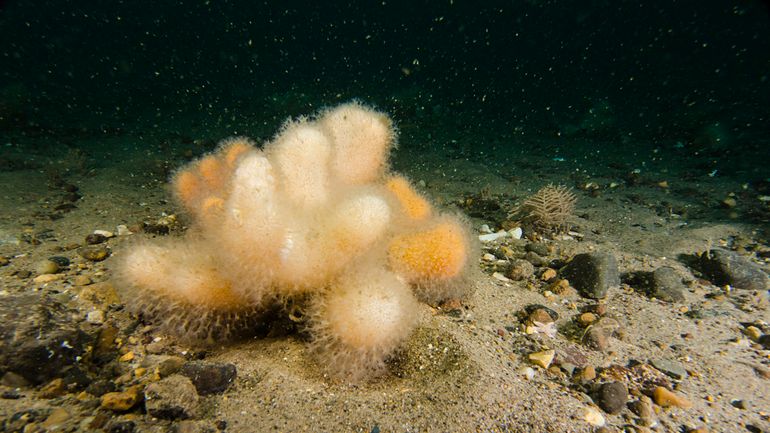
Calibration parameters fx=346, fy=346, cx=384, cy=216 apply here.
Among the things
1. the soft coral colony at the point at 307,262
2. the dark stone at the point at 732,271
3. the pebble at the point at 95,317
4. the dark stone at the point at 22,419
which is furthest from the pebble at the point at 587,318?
the pebble at the point at 95,317

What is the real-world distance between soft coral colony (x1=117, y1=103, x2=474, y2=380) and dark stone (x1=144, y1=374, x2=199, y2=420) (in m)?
0.38

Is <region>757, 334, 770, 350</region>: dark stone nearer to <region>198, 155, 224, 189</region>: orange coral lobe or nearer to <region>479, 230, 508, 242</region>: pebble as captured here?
<region>479, 230, 508, 242</region>: pebble

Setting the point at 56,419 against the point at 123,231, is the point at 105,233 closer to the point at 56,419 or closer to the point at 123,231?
the point at 123,231

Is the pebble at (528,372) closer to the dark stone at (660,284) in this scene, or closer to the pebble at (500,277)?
the pebble at (500,277)

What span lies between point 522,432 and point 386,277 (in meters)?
1.10

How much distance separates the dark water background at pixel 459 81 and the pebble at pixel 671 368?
7.52 meters

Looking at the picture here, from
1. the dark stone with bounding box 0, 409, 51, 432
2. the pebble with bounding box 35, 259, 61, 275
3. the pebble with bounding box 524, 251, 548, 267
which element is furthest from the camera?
the pebble with bounding box 524, 251, 548, 267

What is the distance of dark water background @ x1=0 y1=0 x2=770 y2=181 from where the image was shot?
39.9 feet

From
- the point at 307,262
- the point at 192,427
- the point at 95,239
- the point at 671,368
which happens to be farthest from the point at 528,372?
the point at 95,239

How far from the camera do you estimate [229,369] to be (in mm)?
2055

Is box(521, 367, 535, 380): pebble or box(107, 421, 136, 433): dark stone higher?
box(521, 367, 535, 380): pebble

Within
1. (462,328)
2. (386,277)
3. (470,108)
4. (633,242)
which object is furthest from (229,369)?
(470,108)

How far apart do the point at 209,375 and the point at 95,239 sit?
2.69 meters

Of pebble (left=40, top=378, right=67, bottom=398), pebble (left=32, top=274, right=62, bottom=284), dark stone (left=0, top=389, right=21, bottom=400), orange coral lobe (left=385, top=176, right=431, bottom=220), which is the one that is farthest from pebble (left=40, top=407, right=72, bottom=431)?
orange coral lobe (left=385, top=176, right=431, bottom=220)
